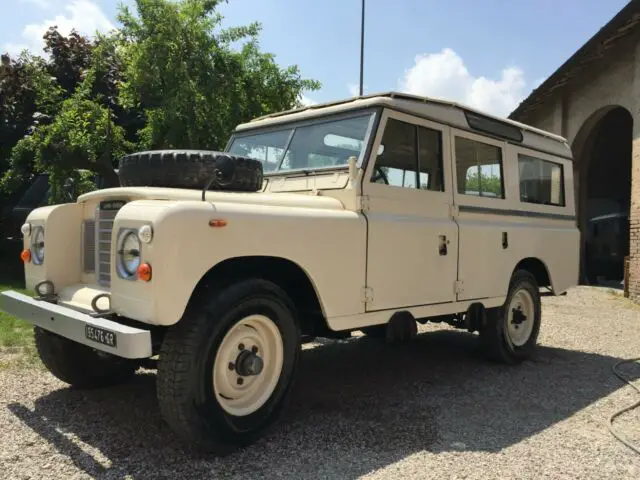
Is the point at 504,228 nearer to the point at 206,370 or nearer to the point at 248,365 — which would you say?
the point at 248,365

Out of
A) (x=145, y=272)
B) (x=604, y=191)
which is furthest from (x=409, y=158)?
(x=604, y=191)

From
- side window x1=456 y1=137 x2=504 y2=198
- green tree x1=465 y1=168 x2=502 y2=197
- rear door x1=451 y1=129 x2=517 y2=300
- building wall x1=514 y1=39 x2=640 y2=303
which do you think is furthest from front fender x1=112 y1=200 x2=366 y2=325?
building wall x1=514 y1=39 x2=640 y2=303

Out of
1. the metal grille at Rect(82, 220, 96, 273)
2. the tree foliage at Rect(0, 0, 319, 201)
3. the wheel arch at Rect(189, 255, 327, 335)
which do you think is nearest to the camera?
the wheel arch at Rect(189, 255, 327, 335)

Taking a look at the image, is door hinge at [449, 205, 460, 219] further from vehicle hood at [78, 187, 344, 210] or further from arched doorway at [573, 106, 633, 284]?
arched doorway at [573, 106, 633, 284]

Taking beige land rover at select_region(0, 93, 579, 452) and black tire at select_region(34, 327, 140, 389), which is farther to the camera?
black tire at select_region(34, 327, 140, 389)

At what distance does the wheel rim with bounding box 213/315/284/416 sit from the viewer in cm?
351

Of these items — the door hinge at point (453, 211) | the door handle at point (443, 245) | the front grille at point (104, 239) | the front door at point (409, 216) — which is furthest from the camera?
the door hinge at point (453, 211)

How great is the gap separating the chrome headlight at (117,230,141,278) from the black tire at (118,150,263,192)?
2.33ft

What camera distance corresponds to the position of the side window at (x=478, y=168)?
527cm

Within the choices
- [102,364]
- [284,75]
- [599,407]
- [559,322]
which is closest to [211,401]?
[102,364]

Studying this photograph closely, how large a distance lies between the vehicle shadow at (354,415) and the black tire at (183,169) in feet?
Result: 5.39

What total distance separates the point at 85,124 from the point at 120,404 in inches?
272

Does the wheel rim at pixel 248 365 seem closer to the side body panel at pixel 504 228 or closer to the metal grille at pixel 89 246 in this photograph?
the metal grille at pixel 89 246

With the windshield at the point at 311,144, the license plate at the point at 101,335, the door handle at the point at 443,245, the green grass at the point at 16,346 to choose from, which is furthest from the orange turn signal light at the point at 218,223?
the green grass at the point at 16,346
